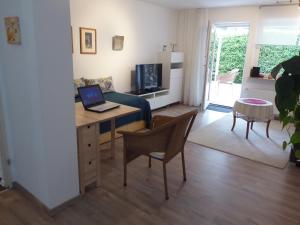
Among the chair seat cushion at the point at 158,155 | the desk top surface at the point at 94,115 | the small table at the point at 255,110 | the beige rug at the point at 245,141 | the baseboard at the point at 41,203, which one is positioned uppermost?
the desk top surface at the point at 94,115

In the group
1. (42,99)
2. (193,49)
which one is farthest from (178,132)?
(193,49)

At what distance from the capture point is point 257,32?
17.2ft

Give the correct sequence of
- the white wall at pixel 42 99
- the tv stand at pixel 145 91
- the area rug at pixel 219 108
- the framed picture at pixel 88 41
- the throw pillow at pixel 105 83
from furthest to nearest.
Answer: the area rug at pixel 219 108, the tv stand at pixel 145 91, the throw pillow at pixel 105 83, the framed picture at pixel 88 41, the white wall at pixel 42 99

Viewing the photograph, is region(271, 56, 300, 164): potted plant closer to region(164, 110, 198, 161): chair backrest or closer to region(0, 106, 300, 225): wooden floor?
region(164, 110, 198, 161): chair backrest

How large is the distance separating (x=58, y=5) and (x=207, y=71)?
188 inches

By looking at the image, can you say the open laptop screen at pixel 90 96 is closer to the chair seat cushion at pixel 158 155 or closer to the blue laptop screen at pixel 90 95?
the blue laptop screen at pixel 90 95

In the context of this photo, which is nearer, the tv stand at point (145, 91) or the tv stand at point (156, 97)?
the tv stand at point (145, 91)

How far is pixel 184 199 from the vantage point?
7.68ft

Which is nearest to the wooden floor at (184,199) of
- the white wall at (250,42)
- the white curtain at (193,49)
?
the white wall at (250,42)

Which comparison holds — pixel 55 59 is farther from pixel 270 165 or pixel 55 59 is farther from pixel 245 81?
pixel 245 81

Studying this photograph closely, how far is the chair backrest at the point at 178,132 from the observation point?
2.17 metres

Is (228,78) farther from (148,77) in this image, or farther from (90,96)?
(90,96)

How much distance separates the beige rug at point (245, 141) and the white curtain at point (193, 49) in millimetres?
1592

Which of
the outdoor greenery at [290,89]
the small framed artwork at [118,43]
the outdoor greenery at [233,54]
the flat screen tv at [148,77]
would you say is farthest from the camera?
the outdoor greenery at [233,54]
